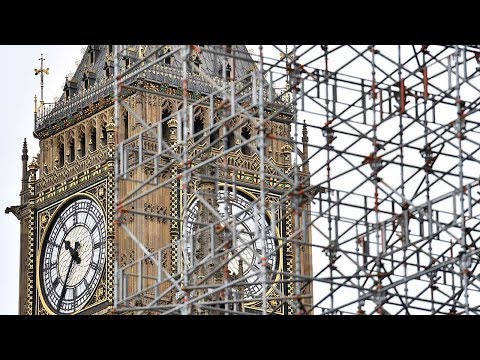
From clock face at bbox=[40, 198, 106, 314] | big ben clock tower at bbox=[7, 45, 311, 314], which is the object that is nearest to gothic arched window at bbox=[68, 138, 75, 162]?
big ben clock tower at bbox=[7, 45, 311, 314]

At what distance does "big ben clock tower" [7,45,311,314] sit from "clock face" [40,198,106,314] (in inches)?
1.0

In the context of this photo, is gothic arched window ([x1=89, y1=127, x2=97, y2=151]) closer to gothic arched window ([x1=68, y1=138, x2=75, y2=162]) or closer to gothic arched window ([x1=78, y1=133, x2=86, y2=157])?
gothic arched window ([x1=78, y1=133, x2=86, y2=157])

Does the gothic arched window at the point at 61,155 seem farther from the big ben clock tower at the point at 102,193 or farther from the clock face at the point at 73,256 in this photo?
the clock face at the point at 73,256

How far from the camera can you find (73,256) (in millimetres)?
61812

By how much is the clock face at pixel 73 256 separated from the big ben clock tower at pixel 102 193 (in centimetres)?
2

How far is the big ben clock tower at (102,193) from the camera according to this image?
5953 cm

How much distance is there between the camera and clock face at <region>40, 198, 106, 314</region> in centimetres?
6084

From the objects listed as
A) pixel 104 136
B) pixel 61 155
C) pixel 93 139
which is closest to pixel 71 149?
pixel 61 155

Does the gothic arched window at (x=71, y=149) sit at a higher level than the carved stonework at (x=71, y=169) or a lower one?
higher

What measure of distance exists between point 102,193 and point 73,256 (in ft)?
6.62

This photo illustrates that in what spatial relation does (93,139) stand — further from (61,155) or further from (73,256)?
(73,256)

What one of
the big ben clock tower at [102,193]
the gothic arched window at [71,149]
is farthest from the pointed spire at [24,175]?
the gothic arched window at [71,149]

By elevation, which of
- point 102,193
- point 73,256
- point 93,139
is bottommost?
point 73,256
